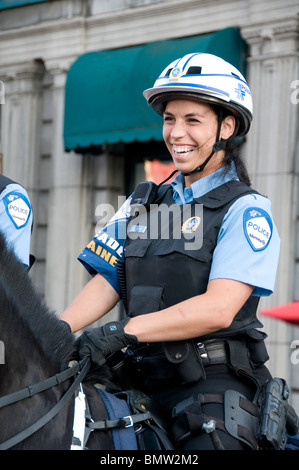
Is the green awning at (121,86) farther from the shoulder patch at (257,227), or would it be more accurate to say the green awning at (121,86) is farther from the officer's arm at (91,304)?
the shoulder patch at (257,227)

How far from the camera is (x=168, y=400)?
276 cm

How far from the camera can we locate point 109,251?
3105 millimetres

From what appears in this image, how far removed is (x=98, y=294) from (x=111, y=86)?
561 centimetres

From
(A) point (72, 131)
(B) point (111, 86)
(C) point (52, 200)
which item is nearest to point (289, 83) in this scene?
(B) point (111, 86)

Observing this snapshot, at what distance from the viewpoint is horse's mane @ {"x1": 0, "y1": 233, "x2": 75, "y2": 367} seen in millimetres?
2230

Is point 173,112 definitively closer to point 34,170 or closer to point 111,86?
point 111,86

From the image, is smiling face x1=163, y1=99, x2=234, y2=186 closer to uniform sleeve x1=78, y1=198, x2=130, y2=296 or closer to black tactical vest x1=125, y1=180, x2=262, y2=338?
black tactical vest x1=125, y1=180, x2=262, y2=338

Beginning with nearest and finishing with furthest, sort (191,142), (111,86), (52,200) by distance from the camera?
(191,142)
(111,86)
(52,200)

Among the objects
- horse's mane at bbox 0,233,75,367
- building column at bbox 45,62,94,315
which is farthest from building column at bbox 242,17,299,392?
horse's mane at bbox 0,233,75,367

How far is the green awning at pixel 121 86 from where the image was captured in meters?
7.55

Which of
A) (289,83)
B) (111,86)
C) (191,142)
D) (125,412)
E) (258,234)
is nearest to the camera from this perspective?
(125,412)

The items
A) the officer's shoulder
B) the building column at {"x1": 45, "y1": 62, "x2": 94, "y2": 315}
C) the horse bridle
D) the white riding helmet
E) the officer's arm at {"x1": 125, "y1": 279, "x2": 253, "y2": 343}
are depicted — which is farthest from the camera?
the building column at {"x1": 45, "y1": 62, "x2": 94, "y2": 315}

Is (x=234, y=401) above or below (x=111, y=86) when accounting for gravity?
below

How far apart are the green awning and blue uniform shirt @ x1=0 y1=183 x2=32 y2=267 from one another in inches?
172
